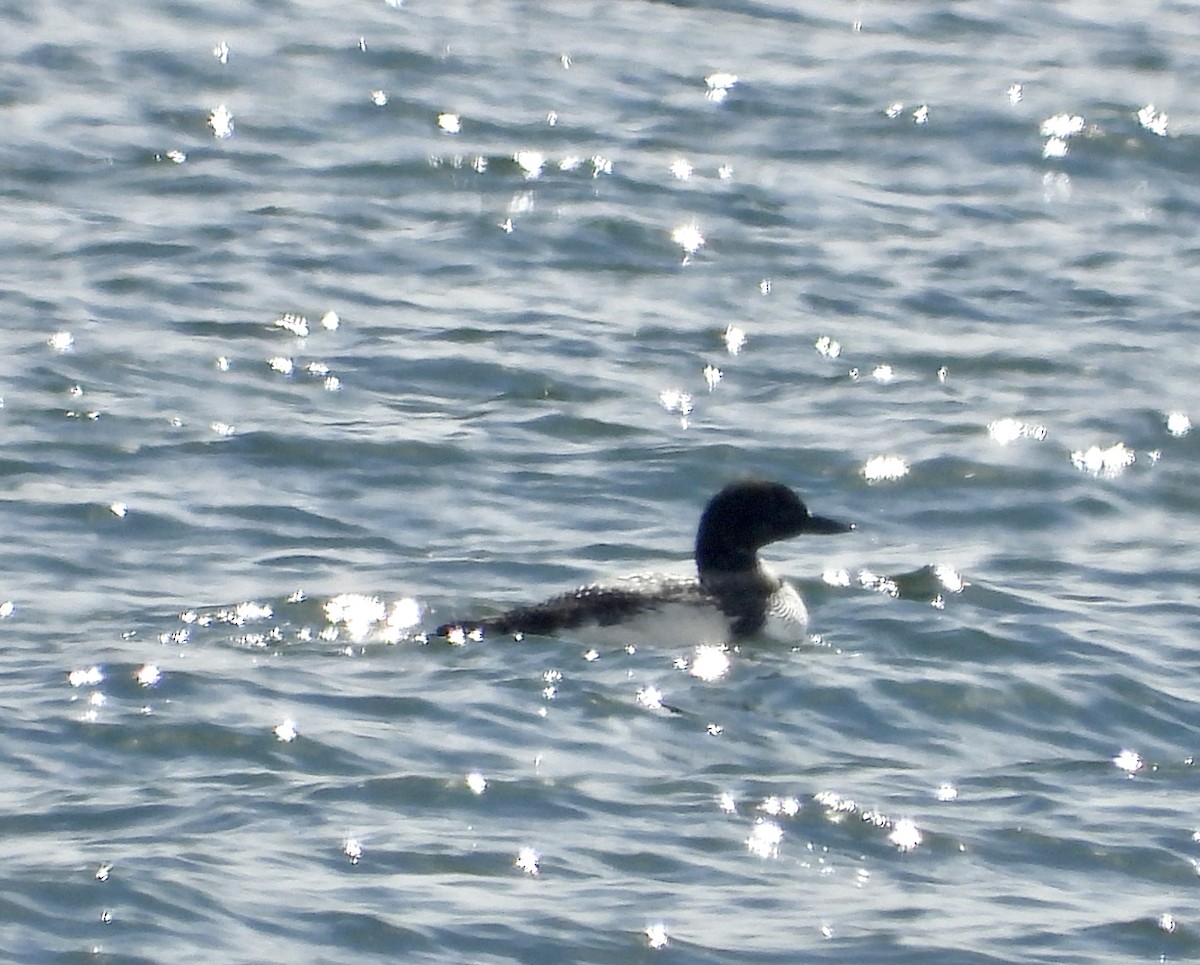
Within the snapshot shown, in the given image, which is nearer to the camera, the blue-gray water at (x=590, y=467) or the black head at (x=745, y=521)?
the blue-gray water at (x=590, y=467)

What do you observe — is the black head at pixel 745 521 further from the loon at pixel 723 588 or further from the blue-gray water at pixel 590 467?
the blue-gray water at pixel 590 467

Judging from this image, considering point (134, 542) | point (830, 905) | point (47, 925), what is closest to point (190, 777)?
point (47, 925)

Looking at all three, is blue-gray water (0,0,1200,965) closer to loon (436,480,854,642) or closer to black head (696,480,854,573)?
loon (436,480,854,642)

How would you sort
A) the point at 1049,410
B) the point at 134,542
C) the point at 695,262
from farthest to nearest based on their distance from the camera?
the point at 695,262, the point at 1049,410, the point at 134,542

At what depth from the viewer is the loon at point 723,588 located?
12195 millimetres

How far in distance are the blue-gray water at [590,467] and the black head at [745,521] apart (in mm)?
435

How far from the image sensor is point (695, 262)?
18297 millimetres

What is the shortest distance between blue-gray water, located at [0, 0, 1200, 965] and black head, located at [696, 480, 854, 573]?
0.44 m

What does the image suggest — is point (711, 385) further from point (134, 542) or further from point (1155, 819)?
point (1155, 819)

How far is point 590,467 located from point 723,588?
1970 millimetres

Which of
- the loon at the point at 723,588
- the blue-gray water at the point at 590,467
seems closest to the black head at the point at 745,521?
the loon at the point at 723,588

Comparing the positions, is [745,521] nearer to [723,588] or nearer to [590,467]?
[723,588]

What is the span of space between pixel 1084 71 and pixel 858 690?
11863 millimetres

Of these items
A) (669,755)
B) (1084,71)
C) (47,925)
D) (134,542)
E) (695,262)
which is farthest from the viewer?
(1084,71)
